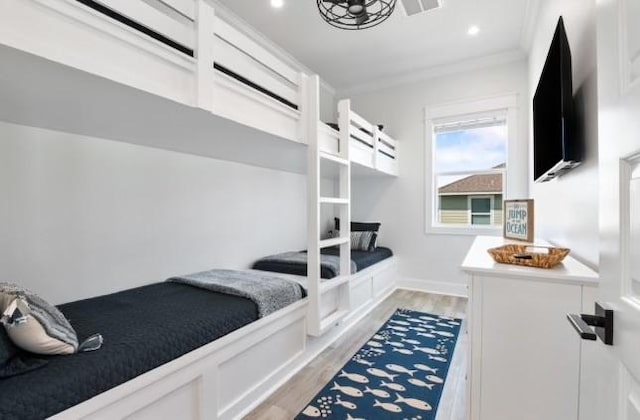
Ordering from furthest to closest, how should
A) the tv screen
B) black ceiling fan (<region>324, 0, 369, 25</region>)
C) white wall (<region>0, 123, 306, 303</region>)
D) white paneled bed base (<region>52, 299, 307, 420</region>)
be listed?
black ceiling fan (<region>324, 0, 369, 25</region>)
white wall (<region>0, 123, 306, 303</region>)
the tv screen
white paneled bed base (<region>52, 299, 307, 420</region>)

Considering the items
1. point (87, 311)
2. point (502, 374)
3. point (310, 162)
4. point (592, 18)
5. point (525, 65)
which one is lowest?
point (502, 374)

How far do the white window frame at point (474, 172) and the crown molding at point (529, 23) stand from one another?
1.76ft

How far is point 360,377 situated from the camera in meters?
1.98

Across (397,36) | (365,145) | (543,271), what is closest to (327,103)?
(397,36)

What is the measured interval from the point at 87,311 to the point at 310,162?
1553 millimetres

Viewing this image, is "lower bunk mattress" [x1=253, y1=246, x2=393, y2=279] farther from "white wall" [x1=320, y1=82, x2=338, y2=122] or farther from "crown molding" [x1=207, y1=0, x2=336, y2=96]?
"crown molding" [x1=207, y1=0, x2=336, y2=96]

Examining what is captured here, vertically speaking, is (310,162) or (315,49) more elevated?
(315,49)

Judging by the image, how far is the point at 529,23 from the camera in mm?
2971

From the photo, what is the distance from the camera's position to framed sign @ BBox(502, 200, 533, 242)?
212 cm

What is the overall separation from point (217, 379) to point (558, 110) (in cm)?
207

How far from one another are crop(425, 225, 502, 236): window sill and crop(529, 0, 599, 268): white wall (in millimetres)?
1608

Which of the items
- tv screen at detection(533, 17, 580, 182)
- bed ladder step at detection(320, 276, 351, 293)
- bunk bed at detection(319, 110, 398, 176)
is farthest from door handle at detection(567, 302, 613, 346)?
bunk bed at detection(319, 110, 398, 176)

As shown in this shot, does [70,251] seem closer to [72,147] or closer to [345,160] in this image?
[72,147]

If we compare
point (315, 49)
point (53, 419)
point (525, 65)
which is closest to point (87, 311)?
point (53, 419)
